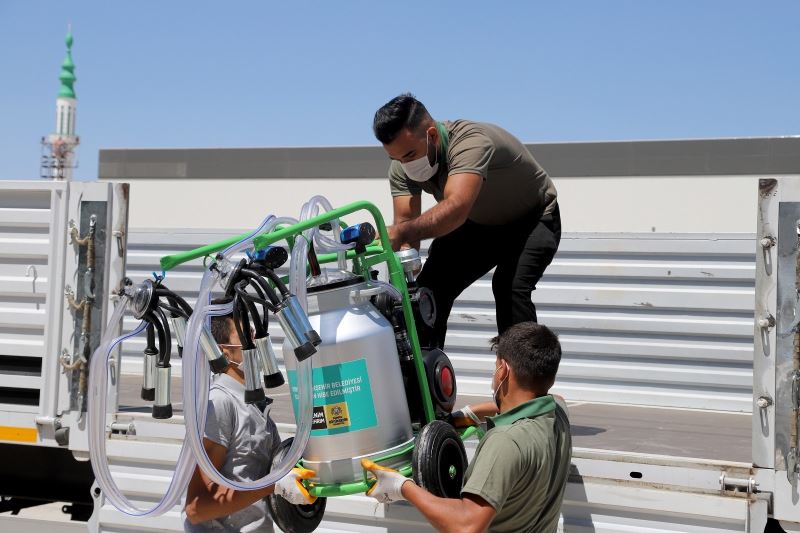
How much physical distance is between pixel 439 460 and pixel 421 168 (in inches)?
47.1

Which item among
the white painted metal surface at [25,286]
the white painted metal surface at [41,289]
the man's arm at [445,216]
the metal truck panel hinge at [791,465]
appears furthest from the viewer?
the white painted metal surface at [25,286]

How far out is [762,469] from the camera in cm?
293

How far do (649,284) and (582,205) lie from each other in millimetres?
6229

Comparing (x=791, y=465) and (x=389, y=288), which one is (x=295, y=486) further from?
(x=791, y=465)

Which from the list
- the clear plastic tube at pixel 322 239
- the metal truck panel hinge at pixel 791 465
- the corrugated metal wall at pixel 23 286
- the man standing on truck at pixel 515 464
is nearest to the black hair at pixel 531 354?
the man standing on truck at pixel 515 464

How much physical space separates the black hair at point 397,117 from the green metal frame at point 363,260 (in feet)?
1.45

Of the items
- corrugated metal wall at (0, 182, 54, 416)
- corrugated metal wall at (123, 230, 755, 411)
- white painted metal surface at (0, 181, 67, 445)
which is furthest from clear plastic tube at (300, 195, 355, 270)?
corrugated metal wall at (123, 230, 755, 411)

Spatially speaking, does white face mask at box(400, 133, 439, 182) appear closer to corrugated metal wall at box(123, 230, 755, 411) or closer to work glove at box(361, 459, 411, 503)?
work glove at box(361, 459, 411, 503)

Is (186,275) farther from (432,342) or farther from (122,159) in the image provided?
(122,159)

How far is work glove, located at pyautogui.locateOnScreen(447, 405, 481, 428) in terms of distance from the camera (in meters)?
3.26

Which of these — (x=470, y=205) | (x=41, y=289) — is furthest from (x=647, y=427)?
(x=41, y=289)

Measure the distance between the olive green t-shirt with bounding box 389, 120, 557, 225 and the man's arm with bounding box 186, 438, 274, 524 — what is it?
126 centimetres

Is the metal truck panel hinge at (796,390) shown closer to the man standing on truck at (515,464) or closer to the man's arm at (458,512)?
the man standing on truck at (515,464)

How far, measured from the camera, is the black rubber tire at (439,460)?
2.72 metres
